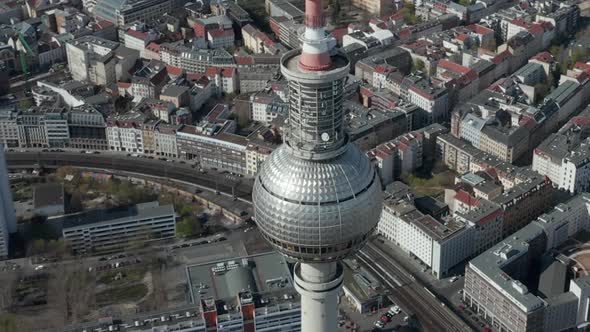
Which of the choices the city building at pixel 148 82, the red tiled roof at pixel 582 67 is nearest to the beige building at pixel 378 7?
the red tiled roof at pixel 582 67

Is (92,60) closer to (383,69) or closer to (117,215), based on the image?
(117,215)

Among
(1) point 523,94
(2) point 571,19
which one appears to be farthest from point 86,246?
(2) point 571,19

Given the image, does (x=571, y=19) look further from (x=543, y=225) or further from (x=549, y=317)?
(x=549, y=317)

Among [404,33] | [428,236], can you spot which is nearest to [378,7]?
[404,33]

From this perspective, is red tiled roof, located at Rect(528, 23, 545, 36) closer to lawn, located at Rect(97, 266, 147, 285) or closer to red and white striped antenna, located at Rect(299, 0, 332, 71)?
lawn, located at Rect(97, 266, 147, 285)

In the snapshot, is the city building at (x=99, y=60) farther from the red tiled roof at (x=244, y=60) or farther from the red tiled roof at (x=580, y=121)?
the red tiled roof at (x=580, y=121)
